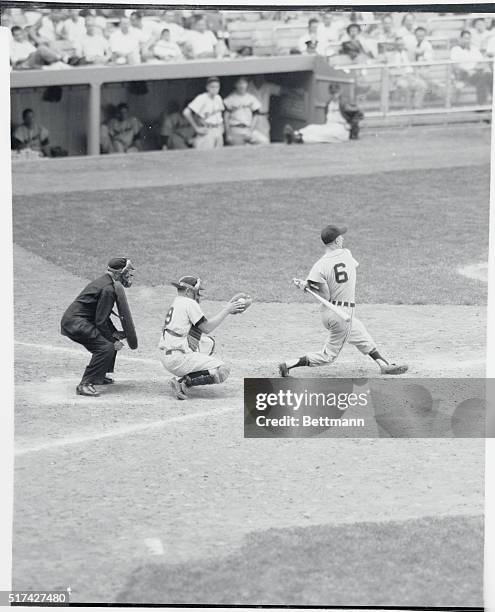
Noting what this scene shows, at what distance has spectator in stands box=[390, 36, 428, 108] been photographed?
7652 millimetres

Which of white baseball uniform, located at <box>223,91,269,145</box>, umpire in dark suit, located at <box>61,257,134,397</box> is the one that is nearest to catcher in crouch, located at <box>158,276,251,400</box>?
umpire in dark suit, located at <box>61,257,134,397</box>

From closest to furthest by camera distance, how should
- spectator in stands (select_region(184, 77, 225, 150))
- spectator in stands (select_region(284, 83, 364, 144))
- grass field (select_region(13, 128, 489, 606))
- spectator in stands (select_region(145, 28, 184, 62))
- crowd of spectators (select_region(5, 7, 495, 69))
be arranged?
1. grass field (select_region(13, 128, 489, 606))
2. crowd of spectators (select_region(5, 7, 495, 69))
3. spectator in stands (select_region(145, 28, 184, 62))
4. spectator in stands (select_region(184, 77, 225, 150))
5. spectator in stands (select_region(284, 83, 364, 144))

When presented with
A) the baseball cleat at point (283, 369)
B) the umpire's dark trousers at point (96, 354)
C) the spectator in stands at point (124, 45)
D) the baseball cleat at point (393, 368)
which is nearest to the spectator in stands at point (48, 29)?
the spectator in stands at point (124, 45)

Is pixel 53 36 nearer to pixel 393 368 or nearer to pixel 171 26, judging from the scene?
pixel 171 26

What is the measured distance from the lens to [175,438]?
20.7ft

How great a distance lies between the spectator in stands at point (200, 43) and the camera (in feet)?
24.2

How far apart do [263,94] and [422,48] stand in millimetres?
1100

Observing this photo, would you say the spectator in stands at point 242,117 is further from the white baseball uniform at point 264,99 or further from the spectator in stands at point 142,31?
the spectator in stands at point 142,31

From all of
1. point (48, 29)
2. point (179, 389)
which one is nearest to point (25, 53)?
point (48, 29)

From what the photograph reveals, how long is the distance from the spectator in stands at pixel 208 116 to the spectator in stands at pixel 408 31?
1.24 meters

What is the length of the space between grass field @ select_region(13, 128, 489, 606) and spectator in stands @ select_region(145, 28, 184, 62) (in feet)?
2.09

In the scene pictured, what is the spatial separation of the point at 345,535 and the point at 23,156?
2.85 meters

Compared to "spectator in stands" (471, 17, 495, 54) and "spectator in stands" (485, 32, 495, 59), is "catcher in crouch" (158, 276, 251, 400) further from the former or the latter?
"spectator in stands" (471, 17, 495, 54)

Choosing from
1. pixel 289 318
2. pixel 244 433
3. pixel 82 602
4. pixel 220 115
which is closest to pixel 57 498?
pixel 82 602
